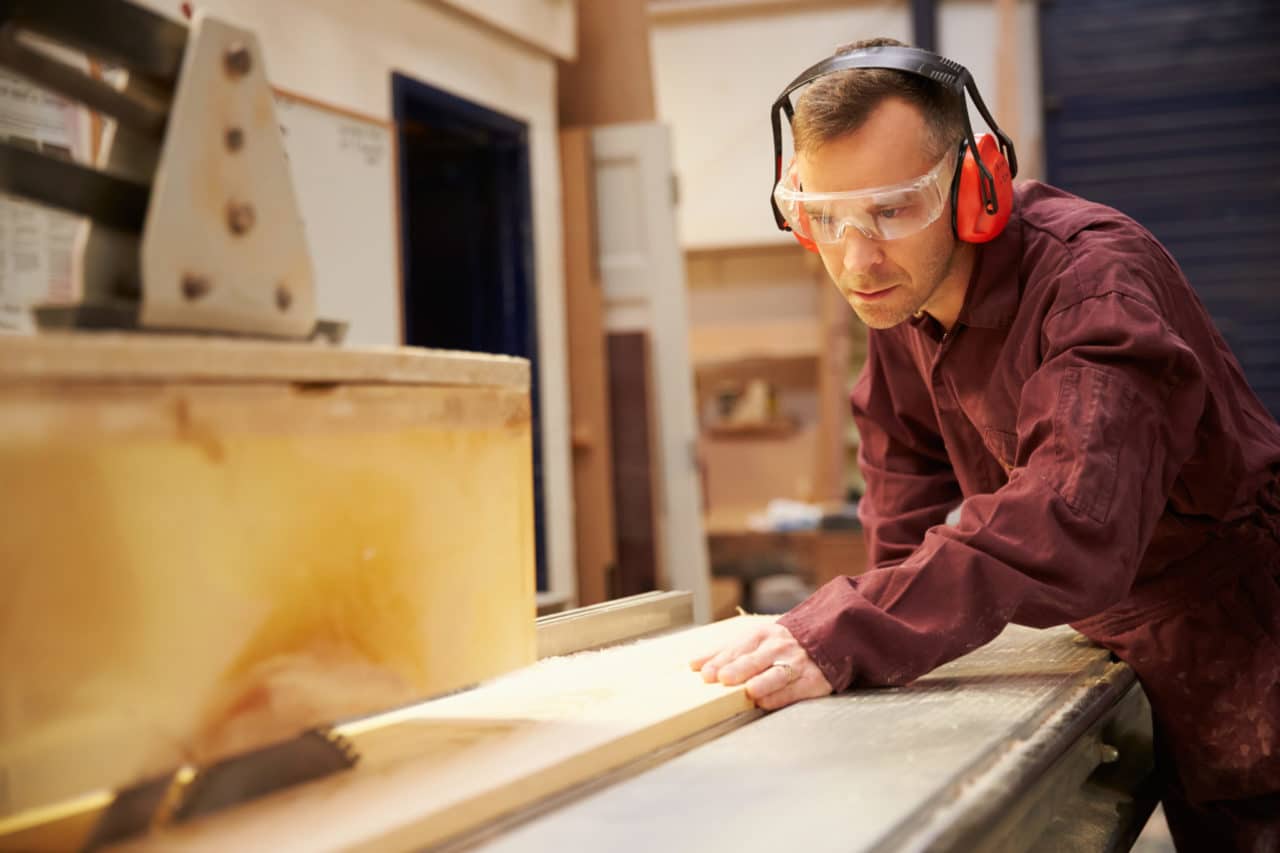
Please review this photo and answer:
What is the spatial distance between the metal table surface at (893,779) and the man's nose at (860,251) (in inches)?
22.7

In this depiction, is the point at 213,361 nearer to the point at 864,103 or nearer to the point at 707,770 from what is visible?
the point at 707,770

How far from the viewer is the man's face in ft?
5.06

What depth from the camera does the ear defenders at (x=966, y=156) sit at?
5.10 feet

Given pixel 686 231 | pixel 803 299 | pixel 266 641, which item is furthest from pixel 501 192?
pixel 266 641

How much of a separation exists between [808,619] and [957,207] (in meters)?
0.62

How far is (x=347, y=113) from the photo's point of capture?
11.5 ft

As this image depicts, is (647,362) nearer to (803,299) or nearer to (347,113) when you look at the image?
(347,113)

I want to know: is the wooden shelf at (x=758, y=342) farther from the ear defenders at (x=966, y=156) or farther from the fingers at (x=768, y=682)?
the fingers at (x=768, y=682)

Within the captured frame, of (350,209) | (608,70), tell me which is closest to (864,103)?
(350,209)

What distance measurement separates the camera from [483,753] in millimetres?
1107

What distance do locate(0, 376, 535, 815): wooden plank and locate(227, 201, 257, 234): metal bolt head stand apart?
0.53 feet

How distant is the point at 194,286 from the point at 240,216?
0.09m

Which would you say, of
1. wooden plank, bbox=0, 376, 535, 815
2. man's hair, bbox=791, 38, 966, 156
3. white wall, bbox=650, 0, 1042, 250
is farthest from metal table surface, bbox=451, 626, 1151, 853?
white wall, bbox=650, 0, 1042, 250

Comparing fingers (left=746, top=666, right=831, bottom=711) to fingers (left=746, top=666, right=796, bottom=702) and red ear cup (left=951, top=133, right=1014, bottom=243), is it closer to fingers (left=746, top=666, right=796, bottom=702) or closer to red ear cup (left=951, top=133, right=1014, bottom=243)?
fingers (left=746, top=666, right=796, bottom=702)
